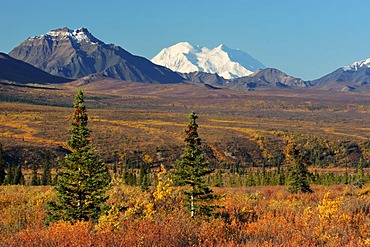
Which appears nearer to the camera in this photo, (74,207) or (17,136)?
(74,207)

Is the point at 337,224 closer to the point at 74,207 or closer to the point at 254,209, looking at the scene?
the point at 254,209

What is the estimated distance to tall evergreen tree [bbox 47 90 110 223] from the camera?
11453 millimetres

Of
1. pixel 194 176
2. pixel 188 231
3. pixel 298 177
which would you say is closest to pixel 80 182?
pixel 194 176

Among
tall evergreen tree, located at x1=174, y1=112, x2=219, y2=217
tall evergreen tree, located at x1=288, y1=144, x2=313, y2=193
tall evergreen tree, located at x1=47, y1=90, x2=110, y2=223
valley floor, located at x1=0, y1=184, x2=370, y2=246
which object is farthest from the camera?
tall evergreen tree, located at x1=288, y1=144, x2=313, y2=193

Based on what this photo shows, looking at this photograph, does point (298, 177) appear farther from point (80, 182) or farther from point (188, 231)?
point (188, 231)

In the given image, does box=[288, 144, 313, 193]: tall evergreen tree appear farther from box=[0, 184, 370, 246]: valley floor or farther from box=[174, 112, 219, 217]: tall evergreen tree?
box=[174, 112, 219, 217]: tall evergreen tree

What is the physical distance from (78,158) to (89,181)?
2.25 feet

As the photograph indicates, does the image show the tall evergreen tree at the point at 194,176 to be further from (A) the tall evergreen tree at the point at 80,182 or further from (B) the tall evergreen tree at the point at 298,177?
(B) the tall evergreen tree at the point at 298,177

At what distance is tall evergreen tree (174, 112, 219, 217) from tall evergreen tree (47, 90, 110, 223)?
209 cm

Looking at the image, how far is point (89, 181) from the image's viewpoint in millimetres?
11648

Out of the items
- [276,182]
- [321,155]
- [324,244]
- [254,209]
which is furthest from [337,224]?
[321,155]

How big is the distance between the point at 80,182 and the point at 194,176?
2911 mm

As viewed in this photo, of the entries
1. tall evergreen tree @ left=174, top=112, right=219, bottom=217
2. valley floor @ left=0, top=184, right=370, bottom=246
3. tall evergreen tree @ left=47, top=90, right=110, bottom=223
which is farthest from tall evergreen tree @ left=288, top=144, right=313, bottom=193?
tall evergreen tree @ left=47, top=90, right=110, bottom=223

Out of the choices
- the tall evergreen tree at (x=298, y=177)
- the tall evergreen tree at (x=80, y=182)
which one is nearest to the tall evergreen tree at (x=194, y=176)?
the tall evergreen tree at (x=80, y=182)
